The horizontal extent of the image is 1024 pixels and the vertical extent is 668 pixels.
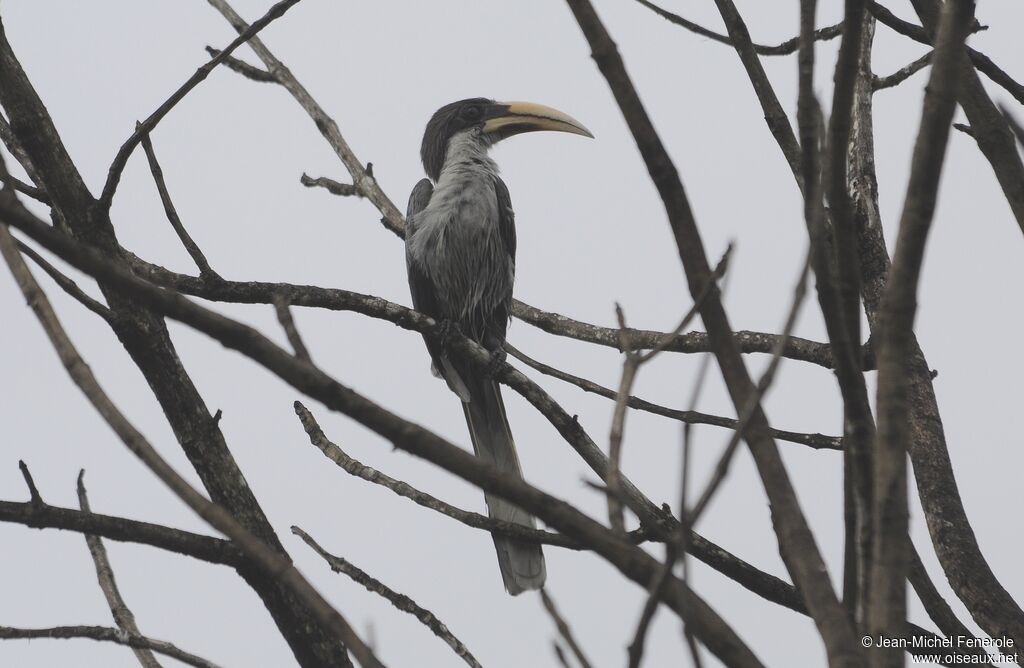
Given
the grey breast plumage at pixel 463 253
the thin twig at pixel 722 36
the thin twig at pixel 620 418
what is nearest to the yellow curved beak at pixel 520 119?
the grey breast plumage at pixel 463 253

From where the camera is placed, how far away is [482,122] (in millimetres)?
6656

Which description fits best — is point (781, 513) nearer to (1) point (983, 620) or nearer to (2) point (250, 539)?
(2) point (250, 539)

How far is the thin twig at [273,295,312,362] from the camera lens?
51.4 inches

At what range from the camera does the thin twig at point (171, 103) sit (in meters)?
2.51

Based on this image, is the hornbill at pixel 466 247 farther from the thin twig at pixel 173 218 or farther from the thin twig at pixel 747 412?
the thin twig at pixel 747 412

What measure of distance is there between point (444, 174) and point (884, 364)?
17.0 feet

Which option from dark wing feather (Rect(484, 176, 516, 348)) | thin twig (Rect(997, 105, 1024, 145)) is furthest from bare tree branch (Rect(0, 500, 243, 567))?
dark wing feather (Rect(484, 176, 516, 348))

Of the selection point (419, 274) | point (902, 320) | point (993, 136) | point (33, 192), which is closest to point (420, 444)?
point (902, 320)

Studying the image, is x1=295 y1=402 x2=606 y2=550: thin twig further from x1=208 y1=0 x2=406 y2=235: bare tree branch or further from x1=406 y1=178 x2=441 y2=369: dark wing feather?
x1=406 y1=178 x2=441 y2=369: dark wing feather

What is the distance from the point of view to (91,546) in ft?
9.07

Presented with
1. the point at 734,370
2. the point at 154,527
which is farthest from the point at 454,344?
the point at 734,370

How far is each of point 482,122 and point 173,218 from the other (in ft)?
12.6

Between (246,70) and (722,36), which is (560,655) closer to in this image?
(722,36)

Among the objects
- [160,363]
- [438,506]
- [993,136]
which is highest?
[993,136]
